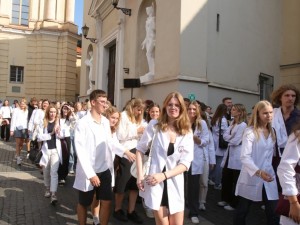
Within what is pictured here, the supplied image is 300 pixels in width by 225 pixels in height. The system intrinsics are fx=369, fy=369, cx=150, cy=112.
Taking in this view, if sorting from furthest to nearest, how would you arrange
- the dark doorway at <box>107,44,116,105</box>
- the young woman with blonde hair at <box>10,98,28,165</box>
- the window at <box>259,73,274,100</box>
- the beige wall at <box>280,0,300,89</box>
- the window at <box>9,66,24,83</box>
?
the window at <box>9,66,24,83</box>, the dark doorway at <box>107,44,116,105</box>, the beige wall at <box>280,0,300,89</box>, the window at <box>259,73,274,100</box>, the young woman with blonde hair at <box>10,98,28,165</box>

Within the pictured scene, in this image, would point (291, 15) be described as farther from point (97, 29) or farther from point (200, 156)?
point (200, 156)

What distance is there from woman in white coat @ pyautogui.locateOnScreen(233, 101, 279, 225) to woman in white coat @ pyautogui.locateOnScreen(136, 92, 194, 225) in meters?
0.91

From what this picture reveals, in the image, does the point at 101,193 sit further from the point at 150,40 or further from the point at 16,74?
the point at 16,74

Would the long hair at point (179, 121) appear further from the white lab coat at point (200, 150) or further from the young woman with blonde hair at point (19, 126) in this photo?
the young woman with blonde hair at point (19, 126)

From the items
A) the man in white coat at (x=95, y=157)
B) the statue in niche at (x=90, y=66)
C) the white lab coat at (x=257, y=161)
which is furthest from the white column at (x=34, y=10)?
the white lab coat at (x=257, y=161)

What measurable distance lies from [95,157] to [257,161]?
6.72 feet

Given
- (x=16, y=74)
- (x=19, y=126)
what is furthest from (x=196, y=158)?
(x=16, y=74)

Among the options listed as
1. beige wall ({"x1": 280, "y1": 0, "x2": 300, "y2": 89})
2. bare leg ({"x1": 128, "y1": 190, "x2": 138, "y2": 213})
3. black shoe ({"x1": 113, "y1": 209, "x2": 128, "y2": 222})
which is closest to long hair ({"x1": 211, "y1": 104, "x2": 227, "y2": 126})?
bare leg ({"x1": 128, "y1": 190, "x2": 138, "y2": 213})

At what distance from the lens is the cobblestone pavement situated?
19.5 ft

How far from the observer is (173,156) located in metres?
3.81

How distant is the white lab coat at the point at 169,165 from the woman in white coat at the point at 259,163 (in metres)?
0.93

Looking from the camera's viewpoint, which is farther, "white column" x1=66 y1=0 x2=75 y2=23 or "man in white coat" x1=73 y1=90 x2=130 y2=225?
"white column" x1=66 y1=0 x2=75 y2=23

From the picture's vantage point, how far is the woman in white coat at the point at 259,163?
14.4ft

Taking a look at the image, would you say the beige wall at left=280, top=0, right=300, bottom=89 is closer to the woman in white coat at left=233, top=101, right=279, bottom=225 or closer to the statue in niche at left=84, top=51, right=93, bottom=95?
the statue in niche at left=84, top=51, right=93, bottom=95
